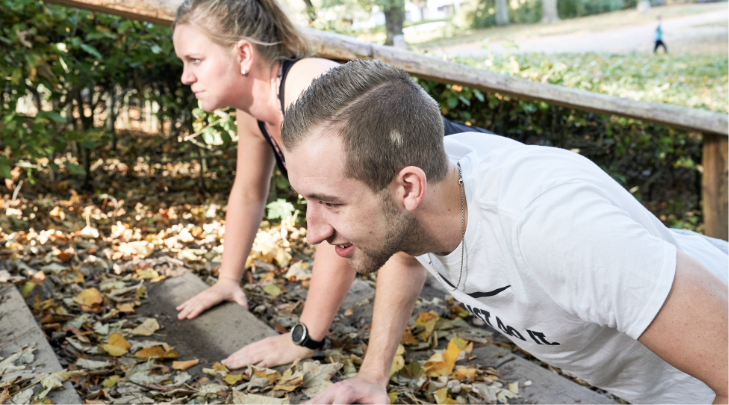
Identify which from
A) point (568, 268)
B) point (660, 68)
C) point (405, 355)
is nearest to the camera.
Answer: point (568, 268)

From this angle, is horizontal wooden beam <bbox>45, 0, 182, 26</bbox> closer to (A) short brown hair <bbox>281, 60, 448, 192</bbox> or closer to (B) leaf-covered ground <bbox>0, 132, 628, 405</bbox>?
(B) leaf-covered ground <bbox>0, 132, 628, 405</bbox>

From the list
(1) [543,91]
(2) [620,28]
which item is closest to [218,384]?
(1) [543,91]

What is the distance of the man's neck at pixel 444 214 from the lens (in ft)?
4.42

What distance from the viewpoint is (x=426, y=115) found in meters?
1.30

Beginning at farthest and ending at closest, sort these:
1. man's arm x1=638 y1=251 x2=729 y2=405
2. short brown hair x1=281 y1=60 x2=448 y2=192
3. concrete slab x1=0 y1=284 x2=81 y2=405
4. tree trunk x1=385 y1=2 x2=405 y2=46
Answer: tree trunk x1=385 y1=2 x2=405 y2=46 → concrete slab x1=0 y1=284 x2=81 y2=405 → short brown hair x1=281 y1=60 x2=448 y2=192 → man's arm x1=638 y1=251 x2=729 y2=405

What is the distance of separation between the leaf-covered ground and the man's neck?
2.37ft

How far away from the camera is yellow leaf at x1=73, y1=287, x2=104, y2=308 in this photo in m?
2.51

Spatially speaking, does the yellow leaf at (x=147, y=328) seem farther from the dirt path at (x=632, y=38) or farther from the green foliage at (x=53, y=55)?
the dirt path at (x=632, y=38)

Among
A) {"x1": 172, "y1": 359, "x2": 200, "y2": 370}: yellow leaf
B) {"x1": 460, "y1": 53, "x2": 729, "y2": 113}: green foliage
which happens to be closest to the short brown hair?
{"x1": 172, "y1": 359, "x2": 200, "y2": 370}: yellow leaf

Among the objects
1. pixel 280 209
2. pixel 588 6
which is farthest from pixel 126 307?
pixel 588 6

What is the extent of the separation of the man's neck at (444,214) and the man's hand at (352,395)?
565mm

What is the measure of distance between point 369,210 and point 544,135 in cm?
419

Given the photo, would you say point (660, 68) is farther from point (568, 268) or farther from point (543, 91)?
point (568, 268)

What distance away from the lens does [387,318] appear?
1861 millimetres
